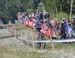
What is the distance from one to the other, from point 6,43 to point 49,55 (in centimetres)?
478

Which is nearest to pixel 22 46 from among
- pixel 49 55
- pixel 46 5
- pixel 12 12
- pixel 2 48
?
pixel 2 48

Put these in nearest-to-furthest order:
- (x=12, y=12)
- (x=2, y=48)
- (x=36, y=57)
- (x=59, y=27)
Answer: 1. (x=36, y=57)
2. (x=2, y=48)
3. (x=59, y=27)
4. (x=12, y=12)

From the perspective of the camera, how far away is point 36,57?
16.1 m

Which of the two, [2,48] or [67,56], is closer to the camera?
[67,56]

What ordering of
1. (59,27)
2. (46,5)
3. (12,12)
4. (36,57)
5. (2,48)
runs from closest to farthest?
(36,57) → (2,48) → (59,27) → (46,5) → (12,12)

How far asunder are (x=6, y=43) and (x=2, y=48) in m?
2.29

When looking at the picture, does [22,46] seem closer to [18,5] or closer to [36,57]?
[36,57]

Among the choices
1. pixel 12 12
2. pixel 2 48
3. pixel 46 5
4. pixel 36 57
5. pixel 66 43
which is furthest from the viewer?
pixel 12 12

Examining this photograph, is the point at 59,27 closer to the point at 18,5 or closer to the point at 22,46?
the point at 22,46

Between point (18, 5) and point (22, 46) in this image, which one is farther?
point (18, 5)

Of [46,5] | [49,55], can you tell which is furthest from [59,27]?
[46,5]

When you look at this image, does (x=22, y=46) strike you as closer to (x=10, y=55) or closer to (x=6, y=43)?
(x=6, y=43)

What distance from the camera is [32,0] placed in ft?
178

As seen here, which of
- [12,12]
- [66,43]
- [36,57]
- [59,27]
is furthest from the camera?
[12,12]
